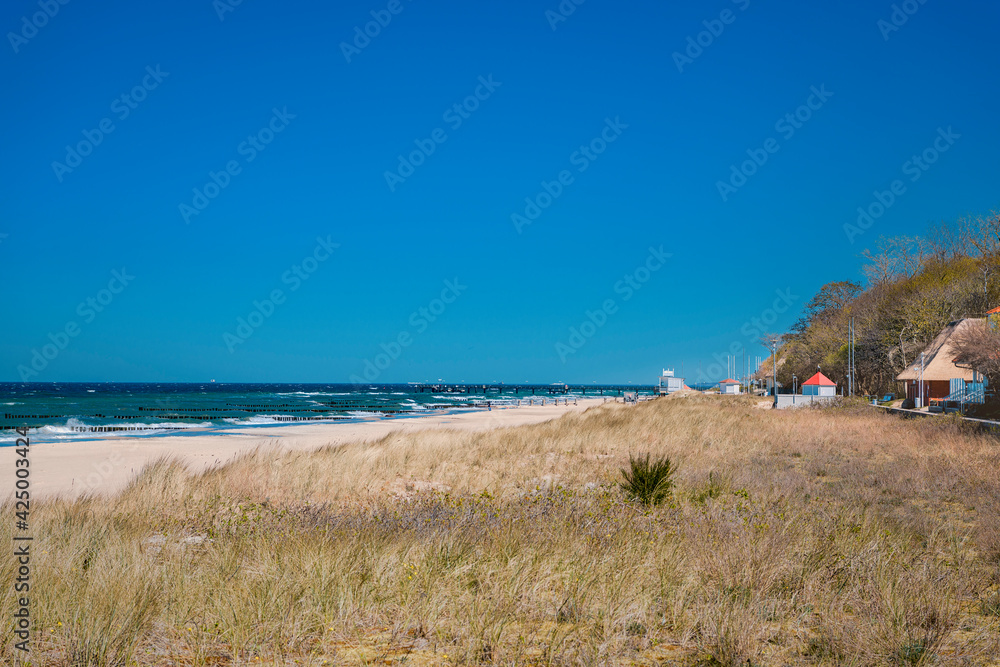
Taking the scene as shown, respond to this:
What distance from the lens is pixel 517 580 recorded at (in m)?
4.76

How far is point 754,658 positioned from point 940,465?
1157 centimetres

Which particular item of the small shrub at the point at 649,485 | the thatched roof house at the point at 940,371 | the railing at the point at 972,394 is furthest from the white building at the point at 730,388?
the small shrub at the point at 649,485

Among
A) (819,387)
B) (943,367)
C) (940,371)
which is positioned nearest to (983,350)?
(940,371)

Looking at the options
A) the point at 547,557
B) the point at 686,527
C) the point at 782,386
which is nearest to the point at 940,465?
the point at 686,527

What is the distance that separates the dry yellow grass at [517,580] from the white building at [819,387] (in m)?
39.6

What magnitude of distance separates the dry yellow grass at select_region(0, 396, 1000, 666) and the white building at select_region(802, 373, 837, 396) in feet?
130

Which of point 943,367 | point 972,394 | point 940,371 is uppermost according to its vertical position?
point 943,367

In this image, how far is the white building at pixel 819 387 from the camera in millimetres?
45375

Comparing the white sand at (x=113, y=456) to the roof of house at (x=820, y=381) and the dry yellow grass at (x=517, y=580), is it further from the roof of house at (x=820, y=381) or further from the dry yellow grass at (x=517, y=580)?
the roof of house at (x=820, y=381)

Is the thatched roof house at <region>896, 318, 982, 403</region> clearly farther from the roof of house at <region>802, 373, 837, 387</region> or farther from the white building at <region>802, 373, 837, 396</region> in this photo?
the roof of house at <region>802, 373, 837, 387</region>

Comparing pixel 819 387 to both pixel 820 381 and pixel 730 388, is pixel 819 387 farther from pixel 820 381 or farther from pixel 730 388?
pixel 730 388

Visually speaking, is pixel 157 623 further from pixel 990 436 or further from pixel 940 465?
pixel 990 436

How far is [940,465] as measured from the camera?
12.7 m

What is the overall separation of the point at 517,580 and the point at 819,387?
46916 mm
